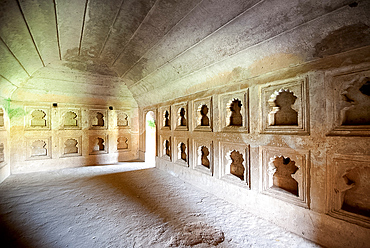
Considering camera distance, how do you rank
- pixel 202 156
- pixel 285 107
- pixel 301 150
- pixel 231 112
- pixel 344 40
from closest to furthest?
pixel 344 40 < pixel 301 150 < pixel 285 107 < pixel 231 112 < pixel 202 156

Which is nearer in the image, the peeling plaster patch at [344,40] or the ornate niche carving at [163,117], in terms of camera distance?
the peeling plaster patch at [344,40]

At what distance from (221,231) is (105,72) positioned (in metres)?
6.81

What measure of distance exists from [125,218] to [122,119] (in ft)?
19.5

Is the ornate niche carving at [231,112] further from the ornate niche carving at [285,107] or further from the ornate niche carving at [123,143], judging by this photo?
the ornate niche carving at [123,143]

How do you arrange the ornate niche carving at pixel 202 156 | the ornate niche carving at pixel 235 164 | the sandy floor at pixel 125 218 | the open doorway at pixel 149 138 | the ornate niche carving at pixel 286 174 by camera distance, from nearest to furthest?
the sandy floor at pixel 125 218 → the ornate niche carving at pixel 286 174 → the ornate niche carving at pixel 235 164 → the ornate niche carving at pixel 202 156 → the open doorway at pixel 149 138

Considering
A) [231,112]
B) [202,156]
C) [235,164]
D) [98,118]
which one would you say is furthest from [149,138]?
[231,112]

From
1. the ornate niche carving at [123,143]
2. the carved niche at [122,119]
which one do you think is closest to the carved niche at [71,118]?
the carved niche at [122,119]

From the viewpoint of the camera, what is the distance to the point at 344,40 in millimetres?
2197

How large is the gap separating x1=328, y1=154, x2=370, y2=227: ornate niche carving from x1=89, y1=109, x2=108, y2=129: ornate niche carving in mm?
7974

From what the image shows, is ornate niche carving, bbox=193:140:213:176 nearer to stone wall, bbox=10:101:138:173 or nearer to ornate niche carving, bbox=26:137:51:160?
stone wall, bbox=10:101:138:173

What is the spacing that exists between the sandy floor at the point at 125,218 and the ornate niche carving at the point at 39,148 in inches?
63.9

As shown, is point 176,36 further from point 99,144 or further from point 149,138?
point 99,144

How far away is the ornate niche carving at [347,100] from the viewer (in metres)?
2.31

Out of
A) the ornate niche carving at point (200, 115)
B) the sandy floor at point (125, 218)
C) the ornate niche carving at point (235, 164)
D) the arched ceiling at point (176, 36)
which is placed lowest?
the sandy floor at point (125, 218)
